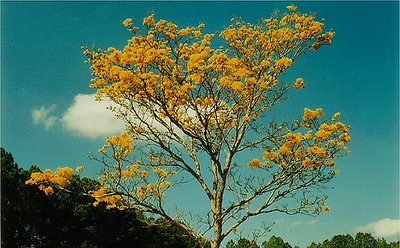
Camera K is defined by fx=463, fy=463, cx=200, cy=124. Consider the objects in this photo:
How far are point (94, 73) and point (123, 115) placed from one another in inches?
51.9

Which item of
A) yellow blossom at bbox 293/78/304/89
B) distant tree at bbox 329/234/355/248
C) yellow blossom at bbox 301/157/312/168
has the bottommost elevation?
yellow blossom at bbox 301/157/312/168

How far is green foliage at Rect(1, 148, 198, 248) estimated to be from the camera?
2708cm

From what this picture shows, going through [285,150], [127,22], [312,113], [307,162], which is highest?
[127,22]

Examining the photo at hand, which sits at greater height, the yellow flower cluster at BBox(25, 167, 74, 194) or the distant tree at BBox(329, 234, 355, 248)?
the distant tree at BBox(329, 234, 355, 248)

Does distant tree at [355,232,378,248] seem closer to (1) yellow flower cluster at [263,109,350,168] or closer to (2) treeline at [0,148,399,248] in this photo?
(2) treeline at [0,148,399,248]

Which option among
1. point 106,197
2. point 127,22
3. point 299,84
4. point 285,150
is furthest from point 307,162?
point 127,22

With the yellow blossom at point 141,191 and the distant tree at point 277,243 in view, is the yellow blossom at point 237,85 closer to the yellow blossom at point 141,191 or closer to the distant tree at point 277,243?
the yellow blossom at point 141,191

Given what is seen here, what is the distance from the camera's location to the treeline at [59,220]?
27.1 meters

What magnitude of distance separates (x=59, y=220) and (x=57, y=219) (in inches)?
5.9

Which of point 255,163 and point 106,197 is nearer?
point 106,197

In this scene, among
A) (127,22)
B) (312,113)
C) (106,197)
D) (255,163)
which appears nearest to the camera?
(127,22)

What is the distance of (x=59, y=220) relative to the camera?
30.5 meters

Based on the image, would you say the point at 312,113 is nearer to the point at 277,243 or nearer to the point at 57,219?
the point at 57,219

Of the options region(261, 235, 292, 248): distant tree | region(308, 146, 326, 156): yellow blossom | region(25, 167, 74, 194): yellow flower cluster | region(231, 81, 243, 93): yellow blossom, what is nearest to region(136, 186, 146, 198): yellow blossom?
region(25, 167, 74, 194): yellow flower cluster
